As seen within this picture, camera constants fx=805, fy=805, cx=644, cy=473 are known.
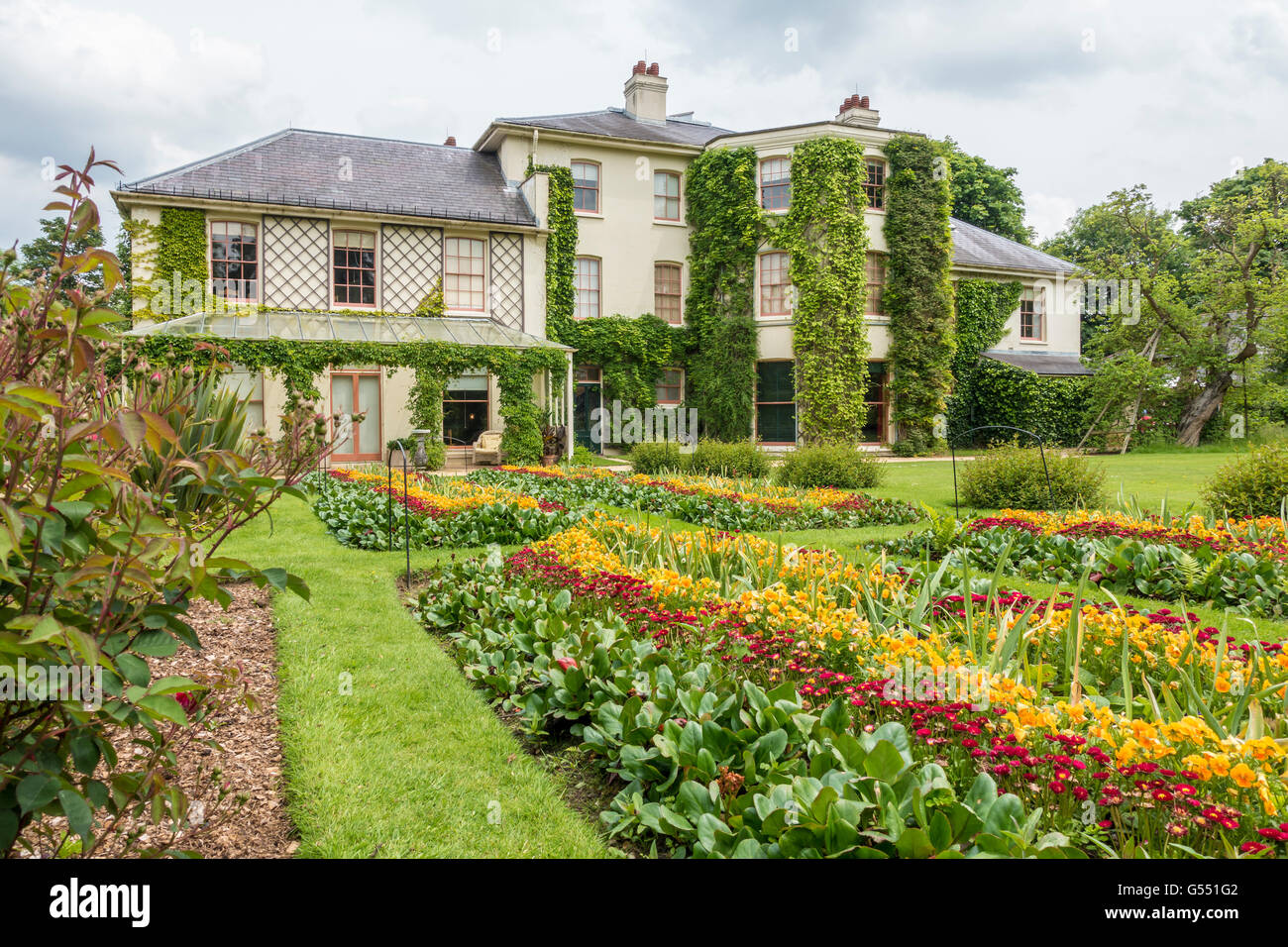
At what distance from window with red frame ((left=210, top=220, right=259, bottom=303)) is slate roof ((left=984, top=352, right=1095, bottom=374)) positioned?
2080 cm

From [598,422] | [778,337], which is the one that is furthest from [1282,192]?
[598,422]

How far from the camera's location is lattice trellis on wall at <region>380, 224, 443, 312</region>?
64.8 feet

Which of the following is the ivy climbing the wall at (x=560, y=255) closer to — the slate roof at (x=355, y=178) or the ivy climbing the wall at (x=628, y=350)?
the ivy climbing the wall at (x=628, y=350)

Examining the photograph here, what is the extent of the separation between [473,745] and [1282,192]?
1166 inches

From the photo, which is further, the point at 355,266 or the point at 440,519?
the point at 355,266

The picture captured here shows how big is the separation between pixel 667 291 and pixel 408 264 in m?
7.25

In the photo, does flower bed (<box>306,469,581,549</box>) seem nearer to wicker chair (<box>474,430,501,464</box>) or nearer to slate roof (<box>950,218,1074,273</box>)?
wicker chair (<box>474,430,501,464</box>)

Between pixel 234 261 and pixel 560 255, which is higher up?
pixel 560 255

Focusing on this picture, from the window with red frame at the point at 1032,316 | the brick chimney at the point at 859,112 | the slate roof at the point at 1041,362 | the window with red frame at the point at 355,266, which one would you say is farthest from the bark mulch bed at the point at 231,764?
the window with red frame at the point at 1032,316

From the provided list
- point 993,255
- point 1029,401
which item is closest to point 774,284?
point 1029,401

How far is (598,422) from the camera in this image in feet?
73.7

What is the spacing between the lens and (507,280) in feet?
68.6

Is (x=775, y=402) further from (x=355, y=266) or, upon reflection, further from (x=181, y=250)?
(x=181, y=250)
